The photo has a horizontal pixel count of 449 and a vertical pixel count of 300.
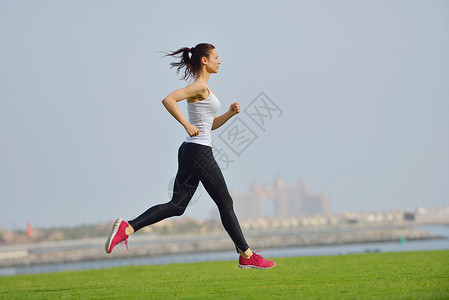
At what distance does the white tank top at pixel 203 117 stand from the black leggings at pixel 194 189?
0.07m

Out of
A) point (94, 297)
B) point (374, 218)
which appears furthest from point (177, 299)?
point (374, 218)

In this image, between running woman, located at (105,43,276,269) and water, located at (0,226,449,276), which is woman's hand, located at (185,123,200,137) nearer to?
running woman, located at (105,43,276,269)

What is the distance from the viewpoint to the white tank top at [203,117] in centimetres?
532

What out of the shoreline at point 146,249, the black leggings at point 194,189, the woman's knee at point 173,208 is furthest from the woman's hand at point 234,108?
the shoreline at point 146,249

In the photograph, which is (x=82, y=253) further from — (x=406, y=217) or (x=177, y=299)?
(x=406, y=217)

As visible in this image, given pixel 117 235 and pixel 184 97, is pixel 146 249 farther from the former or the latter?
pixel 184 97

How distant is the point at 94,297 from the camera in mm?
5734

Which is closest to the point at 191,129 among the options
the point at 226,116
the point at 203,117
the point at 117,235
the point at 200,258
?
the point at 203,117

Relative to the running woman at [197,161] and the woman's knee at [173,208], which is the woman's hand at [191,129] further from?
the woman's knee at [173,208]

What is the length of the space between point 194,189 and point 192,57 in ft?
4.55

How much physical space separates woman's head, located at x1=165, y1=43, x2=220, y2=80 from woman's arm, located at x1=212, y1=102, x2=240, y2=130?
0.43m

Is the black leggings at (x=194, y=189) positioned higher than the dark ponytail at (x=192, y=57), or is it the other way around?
the dark ponytail at (x=192, y=57)

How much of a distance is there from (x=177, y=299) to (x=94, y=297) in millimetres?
1269

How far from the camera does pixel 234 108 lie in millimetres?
5738
